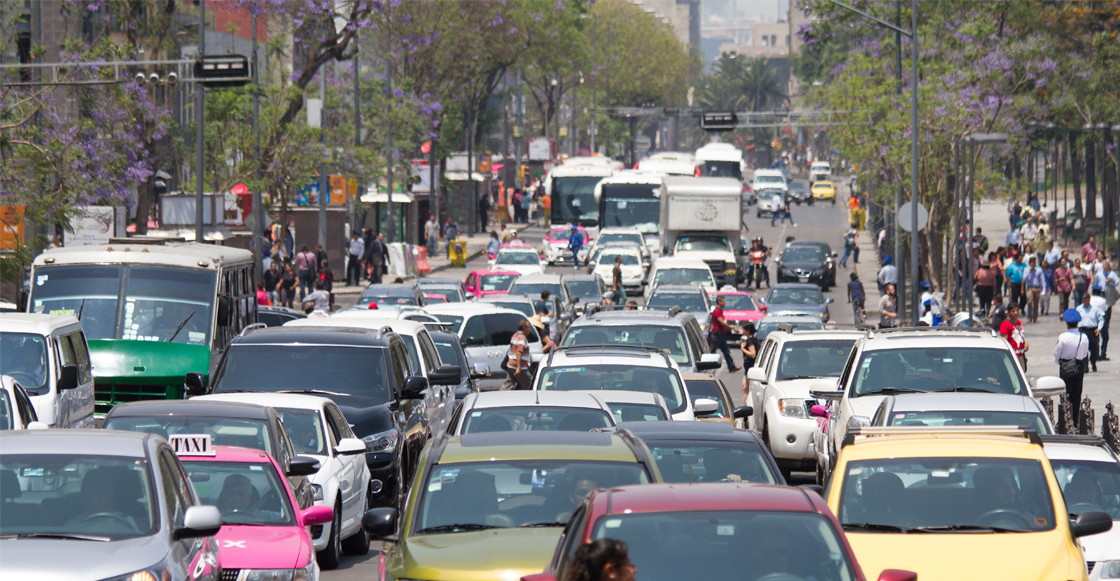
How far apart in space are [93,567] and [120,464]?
3.57 feet

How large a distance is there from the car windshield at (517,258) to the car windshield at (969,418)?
36061 mm

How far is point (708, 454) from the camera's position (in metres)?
10.8

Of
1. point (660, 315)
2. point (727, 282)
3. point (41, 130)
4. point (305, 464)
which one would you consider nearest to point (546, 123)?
point (727, 282)

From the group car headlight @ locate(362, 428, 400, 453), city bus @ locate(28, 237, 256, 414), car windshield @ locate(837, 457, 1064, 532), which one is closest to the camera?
car windshield @ locate(837, 457, 1064, 532)

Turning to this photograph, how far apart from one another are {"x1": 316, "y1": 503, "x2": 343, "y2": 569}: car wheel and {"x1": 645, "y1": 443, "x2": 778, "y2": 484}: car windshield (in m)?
2.70

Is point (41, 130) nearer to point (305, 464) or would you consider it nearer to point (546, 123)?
point (305, 464)

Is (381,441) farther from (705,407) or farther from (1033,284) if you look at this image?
(1033,284)

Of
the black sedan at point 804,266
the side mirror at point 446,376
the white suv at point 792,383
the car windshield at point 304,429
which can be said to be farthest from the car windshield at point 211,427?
the black sedan at point 804,266

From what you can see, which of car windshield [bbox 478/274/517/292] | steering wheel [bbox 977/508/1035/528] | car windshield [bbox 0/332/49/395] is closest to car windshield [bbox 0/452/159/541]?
steering wheel [bbox 977/508/1035/528]

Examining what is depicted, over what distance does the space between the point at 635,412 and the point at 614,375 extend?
2137 mm

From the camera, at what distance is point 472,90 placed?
246 feet

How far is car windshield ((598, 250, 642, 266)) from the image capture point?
50656 millimetres

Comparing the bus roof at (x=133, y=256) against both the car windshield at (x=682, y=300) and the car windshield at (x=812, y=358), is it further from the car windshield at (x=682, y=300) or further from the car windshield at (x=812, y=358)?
the car windshield at (x=682, y=300)

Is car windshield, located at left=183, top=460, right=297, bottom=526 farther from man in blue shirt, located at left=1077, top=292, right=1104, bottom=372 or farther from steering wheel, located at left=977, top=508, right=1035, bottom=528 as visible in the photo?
man in blue shirt, located at left=1077, top=292, right=1104, bottom=372
